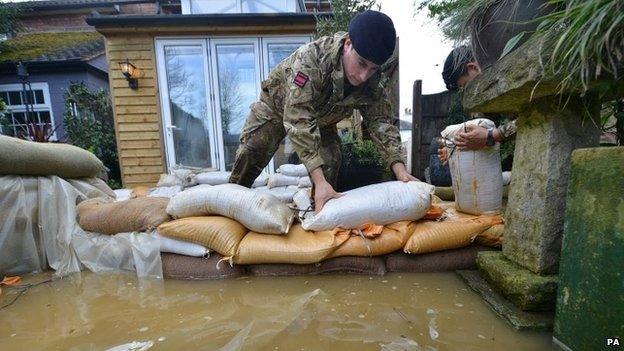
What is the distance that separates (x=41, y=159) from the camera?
165 cm

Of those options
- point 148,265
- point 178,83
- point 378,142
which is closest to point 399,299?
point 378,142

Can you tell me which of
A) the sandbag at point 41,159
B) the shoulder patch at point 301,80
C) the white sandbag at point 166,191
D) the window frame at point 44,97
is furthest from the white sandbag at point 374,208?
the window frame at point 44,97

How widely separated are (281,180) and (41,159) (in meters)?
2.37

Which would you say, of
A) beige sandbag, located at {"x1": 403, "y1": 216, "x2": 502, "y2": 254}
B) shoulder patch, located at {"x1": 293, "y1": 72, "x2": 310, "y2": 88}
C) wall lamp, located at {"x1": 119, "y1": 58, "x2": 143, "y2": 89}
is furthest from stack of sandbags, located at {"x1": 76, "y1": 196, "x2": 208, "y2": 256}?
wall lamp, located at {"x1": 119, "y1": 58, "x2": 143, "y2": 89}

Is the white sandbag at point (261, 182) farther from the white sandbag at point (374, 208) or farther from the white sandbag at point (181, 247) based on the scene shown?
the white sandbag at point (374, 208)

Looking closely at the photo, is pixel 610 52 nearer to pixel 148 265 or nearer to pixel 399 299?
pixel 399 299

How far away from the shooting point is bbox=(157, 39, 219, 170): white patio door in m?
4.29

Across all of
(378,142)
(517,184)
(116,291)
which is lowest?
(116,291)

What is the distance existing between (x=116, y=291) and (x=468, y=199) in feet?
5.85

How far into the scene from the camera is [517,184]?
1148 millimetres

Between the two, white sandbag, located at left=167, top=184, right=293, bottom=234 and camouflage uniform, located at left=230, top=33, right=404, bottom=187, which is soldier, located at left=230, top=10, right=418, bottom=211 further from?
white sandbag, located at left=167, top=184, right=293, bottom=234

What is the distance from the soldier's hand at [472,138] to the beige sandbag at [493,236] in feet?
1.32

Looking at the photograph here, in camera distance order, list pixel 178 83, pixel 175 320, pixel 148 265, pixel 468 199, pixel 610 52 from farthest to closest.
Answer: pixel 178 83 → pixel 468 199 → pixel 148 265 → pixel 175 320 → pixel 610 52

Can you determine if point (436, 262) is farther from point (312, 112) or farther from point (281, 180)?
point (281, 180)
